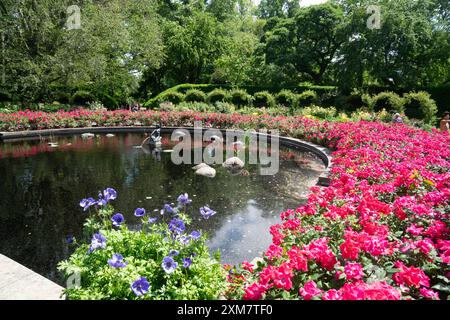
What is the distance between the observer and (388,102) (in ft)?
68.1

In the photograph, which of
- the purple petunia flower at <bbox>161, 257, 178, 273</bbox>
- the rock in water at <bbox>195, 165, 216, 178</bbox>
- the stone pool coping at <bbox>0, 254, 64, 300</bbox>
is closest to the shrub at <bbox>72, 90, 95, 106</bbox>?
the rock in water at <bbox>195, 165, 216, 178</bbox>

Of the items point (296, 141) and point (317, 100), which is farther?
point (317, 100)

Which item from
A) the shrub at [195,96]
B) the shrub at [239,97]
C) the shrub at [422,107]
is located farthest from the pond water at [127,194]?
the shrub at [195,96]

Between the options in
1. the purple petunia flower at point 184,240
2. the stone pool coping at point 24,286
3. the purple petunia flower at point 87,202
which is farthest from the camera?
the purple petunia flower at point 87,202

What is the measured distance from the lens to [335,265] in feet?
7.66

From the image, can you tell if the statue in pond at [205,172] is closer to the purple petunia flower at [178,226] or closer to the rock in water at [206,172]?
the rock in water at [206,172]

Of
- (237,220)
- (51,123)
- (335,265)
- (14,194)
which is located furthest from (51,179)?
(51,123)

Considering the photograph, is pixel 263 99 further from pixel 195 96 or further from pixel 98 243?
pixel 98 243

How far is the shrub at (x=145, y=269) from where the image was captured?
2.31m

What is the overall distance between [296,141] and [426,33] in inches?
603
